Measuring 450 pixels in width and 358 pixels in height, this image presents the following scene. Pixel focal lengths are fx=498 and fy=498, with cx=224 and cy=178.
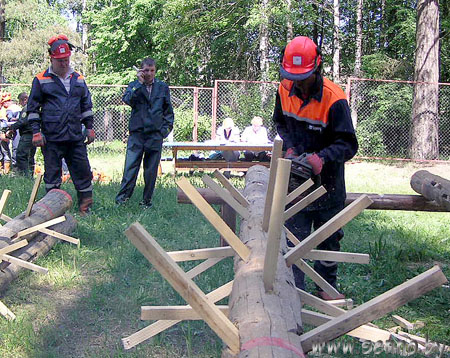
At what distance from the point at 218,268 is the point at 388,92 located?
13001 millimetres

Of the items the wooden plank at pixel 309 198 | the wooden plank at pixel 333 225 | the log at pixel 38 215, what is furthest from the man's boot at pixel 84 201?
the wooden plank at pixel 333 225

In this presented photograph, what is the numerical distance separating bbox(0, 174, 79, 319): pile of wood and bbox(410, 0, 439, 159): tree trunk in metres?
11.1

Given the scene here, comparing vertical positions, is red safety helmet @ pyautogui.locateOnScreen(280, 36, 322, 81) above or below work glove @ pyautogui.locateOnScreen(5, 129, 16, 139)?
above

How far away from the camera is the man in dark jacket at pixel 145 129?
273 inches

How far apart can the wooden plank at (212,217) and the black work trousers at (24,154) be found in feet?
24.5

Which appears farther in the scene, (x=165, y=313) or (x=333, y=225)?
(x=333, y=225)

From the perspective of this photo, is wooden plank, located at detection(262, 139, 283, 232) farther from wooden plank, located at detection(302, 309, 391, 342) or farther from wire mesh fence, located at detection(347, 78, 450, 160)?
→ wire mesh fence, located at detection(347, 78, 450, 160)

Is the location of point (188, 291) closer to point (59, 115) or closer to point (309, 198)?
point (309, 198)

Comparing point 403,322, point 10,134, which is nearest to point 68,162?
point 10,134

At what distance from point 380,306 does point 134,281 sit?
300cm

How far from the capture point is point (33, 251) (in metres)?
4.55

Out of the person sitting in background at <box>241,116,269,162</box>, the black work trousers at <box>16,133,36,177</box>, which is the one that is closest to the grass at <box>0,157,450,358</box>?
the black work trousers at <box>16,133,36,177</box>

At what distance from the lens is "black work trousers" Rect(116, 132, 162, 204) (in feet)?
22.9

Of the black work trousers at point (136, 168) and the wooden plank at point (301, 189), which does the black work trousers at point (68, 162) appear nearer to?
the black work trousers at point (136, 168)
